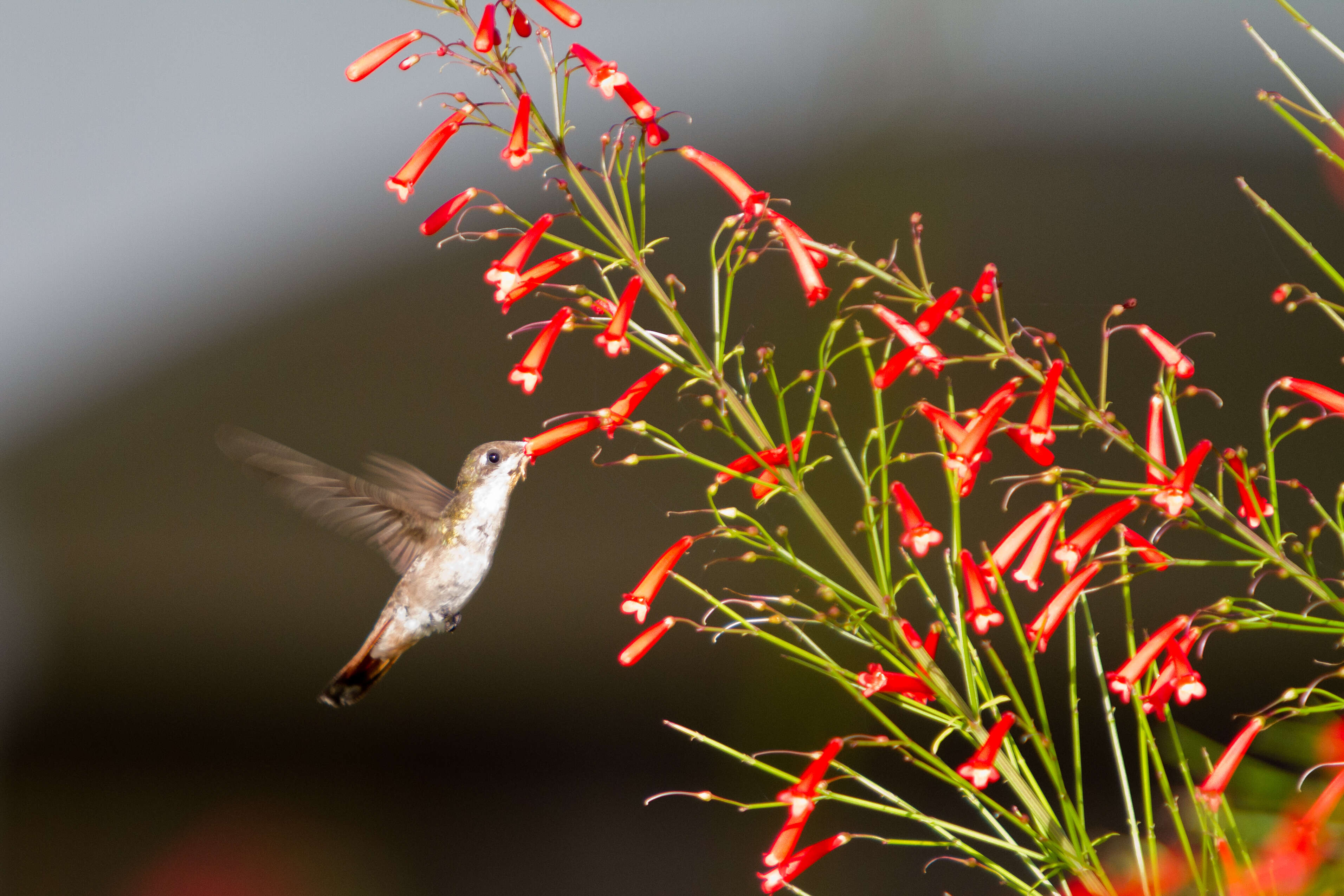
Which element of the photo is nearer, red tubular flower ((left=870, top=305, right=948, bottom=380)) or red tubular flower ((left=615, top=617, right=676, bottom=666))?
red tubular flower ((left=870, top=305, right=948, bottom=380))

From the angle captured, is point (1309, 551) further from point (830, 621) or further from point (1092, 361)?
point (1092, 361)

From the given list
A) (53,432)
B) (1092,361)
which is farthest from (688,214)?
(53,432)

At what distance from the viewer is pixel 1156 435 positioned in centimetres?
104

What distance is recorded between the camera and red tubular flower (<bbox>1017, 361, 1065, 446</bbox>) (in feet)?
2.98

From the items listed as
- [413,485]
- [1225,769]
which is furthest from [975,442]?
[413,485]

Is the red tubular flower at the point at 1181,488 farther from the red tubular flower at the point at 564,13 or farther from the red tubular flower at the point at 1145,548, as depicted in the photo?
the red tubular flower at the point at 564,13

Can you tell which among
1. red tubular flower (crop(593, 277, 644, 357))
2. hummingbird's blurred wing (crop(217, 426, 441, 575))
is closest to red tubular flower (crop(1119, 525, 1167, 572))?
red tubular flower (crop(593, 277, 644, 357))

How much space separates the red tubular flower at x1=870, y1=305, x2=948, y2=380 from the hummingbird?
0.58 m

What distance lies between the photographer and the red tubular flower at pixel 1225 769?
882mm

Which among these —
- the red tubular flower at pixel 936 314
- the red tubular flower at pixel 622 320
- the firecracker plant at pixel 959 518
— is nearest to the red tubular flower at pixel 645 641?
the firecracker plant at pixel 959 518

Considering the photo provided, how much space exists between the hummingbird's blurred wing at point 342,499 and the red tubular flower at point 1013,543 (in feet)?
2.90

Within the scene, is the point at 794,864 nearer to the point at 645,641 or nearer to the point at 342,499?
the point at 645,641

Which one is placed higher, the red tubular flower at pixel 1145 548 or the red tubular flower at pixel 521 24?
the red tubular flower at pixel 521 24

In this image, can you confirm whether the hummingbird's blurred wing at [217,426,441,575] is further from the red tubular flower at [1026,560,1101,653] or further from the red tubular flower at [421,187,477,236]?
the red tubular flower at [1026,560,1101,653]
